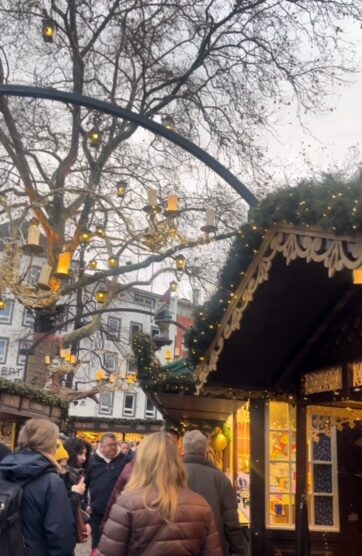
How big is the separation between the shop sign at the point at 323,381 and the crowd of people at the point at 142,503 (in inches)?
67.1

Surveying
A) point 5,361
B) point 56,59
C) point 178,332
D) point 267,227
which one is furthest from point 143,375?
point 178,332

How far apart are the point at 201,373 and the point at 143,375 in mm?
3600

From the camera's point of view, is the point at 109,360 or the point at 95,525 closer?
the point at 95,525

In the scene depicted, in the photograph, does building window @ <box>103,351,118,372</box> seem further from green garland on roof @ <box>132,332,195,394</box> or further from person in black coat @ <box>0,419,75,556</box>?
person in black coat @ <box>0,419,75,556</box>

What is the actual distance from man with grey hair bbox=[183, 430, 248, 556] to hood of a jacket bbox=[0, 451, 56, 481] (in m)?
1.62

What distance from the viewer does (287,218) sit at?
4613 millimetres

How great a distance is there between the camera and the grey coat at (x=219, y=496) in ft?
15.8

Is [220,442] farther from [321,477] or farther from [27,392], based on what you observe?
[27,392]

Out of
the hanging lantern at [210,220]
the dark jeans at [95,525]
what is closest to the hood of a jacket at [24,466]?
the dark jeans at [95,525]

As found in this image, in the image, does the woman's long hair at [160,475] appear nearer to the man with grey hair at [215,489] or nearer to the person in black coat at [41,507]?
the person in black coat at [41,507]

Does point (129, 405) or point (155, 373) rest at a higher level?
point (129, 405)

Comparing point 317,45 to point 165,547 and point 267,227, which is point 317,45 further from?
point 165,547

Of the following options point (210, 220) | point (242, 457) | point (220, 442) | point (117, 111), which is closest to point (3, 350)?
point (220, 442)

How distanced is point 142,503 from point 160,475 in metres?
0.16
